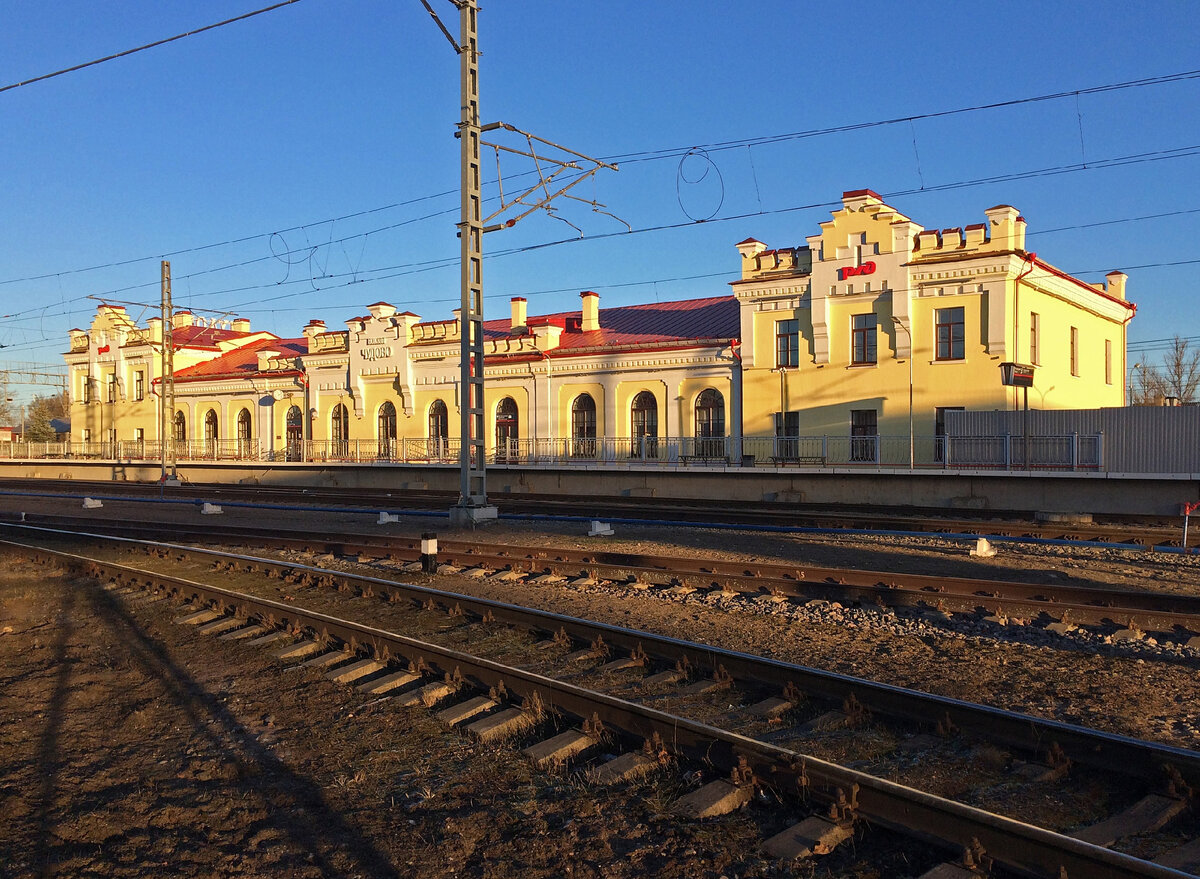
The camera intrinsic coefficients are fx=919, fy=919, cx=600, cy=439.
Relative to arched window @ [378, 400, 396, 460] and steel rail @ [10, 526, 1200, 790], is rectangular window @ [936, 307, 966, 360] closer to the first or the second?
steel rail @ [10, 526, 1200, 790]

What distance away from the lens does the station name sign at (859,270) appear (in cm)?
3067

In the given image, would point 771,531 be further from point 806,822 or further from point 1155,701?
point 806,822

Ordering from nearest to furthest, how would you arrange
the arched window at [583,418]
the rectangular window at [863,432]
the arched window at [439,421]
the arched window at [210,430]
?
the rectangular window at [863,432] < the arched window at [583,418] < the arched window at [439,421] < the arched window at [210,430]

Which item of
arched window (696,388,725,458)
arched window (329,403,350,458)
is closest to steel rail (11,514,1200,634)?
arched window (696,388,725,458)

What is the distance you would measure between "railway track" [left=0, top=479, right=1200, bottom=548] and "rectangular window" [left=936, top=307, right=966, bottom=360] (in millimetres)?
8198

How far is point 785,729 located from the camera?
619 cm

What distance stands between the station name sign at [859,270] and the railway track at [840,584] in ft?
61.7

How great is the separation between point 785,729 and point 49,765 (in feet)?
16.4

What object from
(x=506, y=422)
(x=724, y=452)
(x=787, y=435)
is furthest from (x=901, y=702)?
(x=506, y=422)

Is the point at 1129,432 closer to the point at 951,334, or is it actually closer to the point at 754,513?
the point at 951,334

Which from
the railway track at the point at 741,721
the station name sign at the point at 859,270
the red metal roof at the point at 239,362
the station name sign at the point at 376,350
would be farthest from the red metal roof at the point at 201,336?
the railway track at the point at 741,721

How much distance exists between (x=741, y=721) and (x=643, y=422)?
29.8 metres

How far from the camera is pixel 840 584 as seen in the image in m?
11.2

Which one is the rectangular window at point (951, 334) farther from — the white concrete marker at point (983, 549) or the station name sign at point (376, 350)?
the station name sign at point (376, 350)
